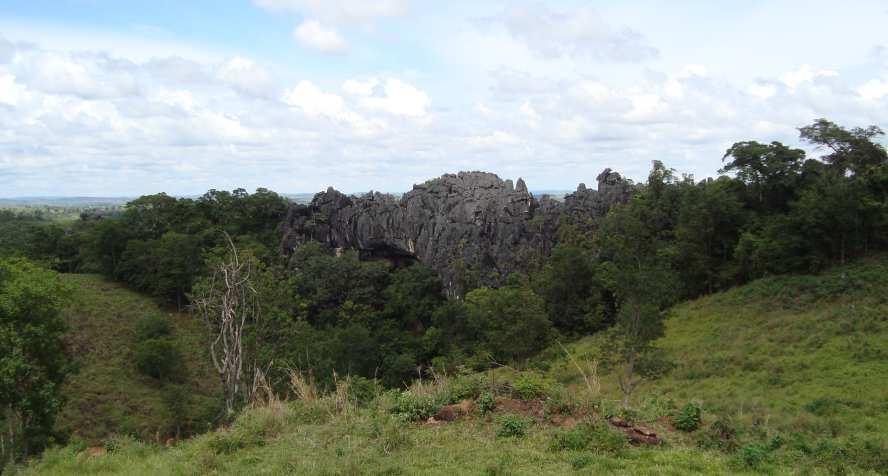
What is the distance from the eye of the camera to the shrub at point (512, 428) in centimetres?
923

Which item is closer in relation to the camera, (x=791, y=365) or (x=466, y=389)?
(x=466, y=389)

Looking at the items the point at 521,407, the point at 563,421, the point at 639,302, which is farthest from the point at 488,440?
the point at 639,302

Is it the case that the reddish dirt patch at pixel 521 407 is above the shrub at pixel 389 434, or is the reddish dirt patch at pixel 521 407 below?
above

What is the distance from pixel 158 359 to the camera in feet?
133

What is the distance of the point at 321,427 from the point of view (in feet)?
33.7

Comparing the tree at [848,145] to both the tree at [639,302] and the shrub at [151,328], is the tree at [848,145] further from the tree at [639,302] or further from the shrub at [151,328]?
the shrub at [151,328]

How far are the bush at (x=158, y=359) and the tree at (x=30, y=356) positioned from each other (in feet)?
55.1

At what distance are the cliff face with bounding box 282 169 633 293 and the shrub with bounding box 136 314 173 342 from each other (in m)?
18.8

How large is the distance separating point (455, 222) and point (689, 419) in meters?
47.5

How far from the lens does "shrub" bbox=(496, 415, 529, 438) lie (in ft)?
30.3

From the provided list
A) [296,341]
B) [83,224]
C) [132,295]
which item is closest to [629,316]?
[296,341]

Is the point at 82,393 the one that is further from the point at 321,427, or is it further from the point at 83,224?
the point at 83,224

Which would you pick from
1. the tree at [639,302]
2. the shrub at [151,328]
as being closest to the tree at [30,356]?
the tree at [639,302]

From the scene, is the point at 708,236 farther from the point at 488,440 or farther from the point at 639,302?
the point at 488,440
